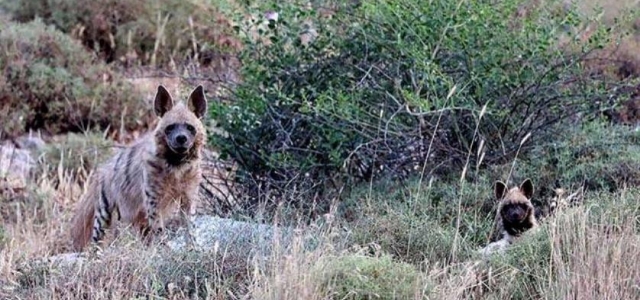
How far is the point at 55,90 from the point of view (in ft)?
51.6

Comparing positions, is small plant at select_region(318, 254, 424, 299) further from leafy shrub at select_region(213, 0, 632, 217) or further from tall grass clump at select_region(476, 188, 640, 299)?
leafy shrub at select_region(213, 0, 632, 217)

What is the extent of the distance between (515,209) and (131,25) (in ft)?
35.5

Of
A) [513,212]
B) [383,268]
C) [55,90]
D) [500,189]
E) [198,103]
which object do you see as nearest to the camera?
[383,268]

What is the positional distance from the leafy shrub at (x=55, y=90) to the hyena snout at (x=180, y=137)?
21.1 ft

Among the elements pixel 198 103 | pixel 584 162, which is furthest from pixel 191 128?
pixel 584 162

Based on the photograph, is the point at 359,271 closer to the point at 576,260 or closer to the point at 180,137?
the point at 576,260

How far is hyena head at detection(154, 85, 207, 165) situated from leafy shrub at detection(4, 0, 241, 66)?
28.6ft

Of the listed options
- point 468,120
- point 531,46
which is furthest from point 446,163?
point 531,46

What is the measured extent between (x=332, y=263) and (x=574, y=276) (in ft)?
4.34

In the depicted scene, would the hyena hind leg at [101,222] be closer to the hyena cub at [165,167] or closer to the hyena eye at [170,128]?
the hyena cub at [165,167]

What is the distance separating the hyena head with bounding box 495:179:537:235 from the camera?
8555 millimetres

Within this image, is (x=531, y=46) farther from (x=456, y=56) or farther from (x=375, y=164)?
(x=375, y=164)

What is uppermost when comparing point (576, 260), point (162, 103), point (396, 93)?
point (396, 93)

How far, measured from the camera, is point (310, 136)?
9.88 meters
